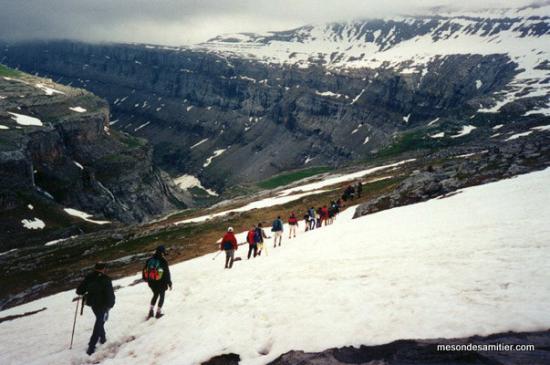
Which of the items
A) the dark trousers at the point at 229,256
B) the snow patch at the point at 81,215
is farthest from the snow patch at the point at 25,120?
the dark trousers at the point at 229,256

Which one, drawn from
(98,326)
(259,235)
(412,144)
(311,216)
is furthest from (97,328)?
(412,144)

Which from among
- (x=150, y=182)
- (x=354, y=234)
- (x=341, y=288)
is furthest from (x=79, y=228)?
(x=341, y=288)

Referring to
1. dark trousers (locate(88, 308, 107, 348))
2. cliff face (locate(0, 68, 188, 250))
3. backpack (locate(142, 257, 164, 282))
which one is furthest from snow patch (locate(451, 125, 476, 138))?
dark trousers (locate(88, 308, 107, 348))

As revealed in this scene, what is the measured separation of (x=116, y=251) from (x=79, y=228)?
50.9 metres

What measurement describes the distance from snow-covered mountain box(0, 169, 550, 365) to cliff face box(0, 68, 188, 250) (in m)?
91.6

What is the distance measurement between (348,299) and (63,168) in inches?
5955

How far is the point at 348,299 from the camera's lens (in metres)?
13.8

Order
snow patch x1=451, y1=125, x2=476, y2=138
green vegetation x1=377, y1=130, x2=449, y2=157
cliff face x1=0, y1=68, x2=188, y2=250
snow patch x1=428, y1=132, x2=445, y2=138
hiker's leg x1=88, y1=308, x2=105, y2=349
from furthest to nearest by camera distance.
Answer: snow patch x1=428, y1=132, x2=445, y2=138 < snow patch x1=451, y1=125, x2=476, y2=138 < green vegetation x1=377, y1=130, x2=449, y2=157 < cliff face x1=0, y1=68, x2=188, y2=250 < hiker's leg x1=88, y1=308, x2=105, y2=349

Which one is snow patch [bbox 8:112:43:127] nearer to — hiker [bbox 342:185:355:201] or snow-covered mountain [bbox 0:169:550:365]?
hiker [bbox 342:185:355:201]

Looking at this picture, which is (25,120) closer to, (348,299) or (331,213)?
(331,213)

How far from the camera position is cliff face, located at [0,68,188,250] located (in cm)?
10631

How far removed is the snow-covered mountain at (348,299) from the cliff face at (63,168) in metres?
91.6

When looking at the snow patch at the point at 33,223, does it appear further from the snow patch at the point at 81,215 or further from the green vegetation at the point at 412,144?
the green vegetation at the point at 412,144

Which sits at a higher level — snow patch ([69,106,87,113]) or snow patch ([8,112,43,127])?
snow patch ([69,106,87,113])
